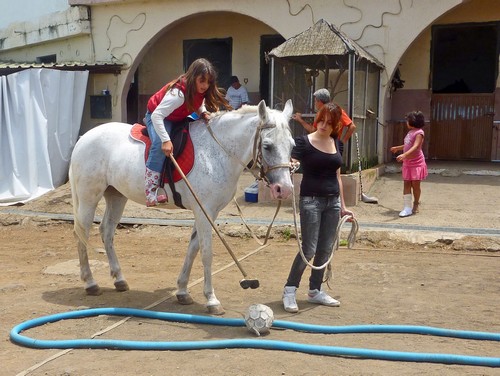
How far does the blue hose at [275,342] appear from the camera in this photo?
146 inches

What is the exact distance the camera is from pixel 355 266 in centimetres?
658

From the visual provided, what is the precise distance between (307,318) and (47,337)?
2.14 m

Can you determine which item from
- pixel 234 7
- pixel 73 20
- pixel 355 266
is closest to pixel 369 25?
pixel 234 7

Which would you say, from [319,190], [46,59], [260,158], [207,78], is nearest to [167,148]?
[207,78]

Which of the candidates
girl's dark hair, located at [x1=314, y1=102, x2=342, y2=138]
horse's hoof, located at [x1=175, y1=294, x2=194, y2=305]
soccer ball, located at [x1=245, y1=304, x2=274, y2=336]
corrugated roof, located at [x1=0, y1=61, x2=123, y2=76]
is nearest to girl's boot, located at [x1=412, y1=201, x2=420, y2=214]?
girl's dark hair, located at [x1=314, y1=102, x2=342, y2=138]

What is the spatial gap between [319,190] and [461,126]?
909 centimetres

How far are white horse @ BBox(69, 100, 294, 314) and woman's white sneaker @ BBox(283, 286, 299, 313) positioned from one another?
23.3 inches

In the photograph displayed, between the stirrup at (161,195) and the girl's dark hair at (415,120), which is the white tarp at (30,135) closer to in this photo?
the stirrup at (161,195)

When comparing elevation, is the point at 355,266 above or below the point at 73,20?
below

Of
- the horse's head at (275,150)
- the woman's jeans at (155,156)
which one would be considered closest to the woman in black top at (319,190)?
the horse's head at (275,150)

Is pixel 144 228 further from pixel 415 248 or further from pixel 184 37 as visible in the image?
pixel 184 37

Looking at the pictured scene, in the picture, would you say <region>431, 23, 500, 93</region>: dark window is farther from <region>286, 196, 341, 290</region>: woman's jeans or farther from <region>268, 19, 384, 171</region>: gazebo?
<region>286, 196, 341, 290</region>: woman's jeans

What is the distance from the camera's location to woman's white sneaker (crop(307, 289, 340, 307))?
507cm

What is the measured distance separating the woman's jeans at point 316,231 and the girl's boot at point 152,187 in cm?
129
